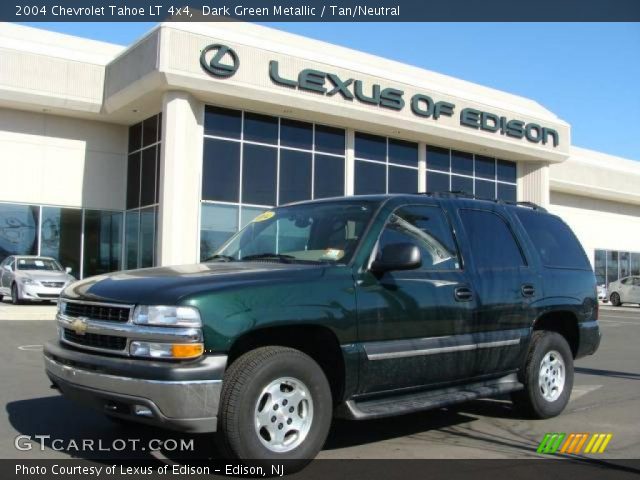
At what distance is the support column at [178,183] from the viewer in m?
20.2

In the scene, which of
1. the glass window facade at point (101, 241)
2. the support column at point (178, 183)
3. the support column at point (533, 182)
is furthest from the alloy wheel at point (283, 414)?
the support column at point (533, 182)

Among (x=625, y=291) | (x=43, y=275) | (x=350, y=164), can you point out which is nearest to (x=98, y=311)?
(x=43, y=275)

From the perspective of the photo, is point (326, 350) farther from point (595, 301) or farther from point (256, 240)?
point (595, 301)

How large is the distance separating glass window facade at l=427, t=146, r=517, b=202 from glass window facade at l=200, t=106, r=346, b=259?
4.63 m

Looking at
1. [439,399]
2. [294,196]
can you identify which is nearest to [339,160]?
[294,196]

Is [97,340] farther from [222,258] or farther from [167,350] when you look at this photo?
[222,258]

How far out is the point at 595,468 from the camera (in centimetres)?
489

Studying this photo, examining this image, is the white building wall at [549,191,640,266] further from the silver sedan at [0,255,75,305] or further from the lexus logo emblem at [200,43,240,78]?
the silver sedan at [0,255,75,305]

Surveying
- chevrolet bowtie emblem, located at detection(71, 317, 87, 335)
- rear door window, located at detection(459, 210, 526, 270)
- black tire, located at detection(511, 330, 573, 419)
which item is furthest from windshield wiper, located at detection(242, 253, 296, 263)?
black tire, located at detection(511, 330, 573, 419)

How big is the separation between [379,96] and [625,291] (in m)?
15.7

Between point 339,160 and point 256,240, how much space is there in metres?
19.0

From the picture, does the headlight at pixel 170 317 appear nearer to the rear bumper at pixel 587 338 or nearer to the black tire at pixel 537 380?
the black tire at pixel 537 380

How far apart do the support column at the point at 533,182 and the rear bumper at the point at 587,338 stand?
24.3 meters

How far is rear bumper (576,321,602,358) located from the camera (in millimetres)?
6969
